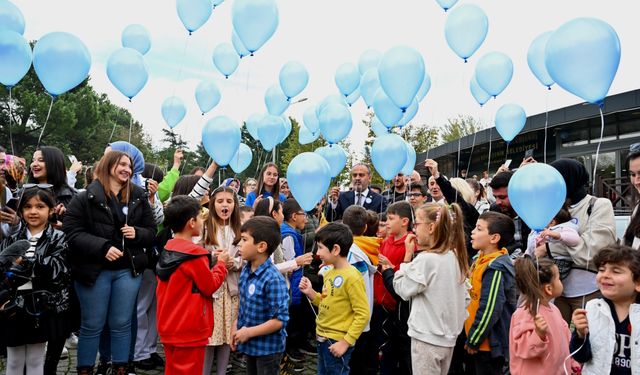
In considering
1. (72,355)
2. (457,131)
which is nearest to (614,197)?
(72,355)

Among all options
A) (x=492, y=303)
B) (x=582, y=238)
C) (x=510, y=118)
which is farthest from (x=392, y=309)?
(x=510, y=118)

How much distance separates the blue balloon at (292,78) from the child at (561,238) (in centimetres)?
411

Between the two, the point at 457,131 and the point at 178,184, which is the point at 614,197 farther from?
the point at 457,131

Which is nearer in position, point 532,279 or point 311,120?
point 532,279

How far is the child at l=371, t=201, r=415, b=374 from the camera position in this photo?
12.8ft

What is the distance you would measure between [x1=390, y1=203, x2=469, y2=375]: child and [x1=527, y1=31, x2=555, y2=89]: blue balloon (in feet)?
9.12

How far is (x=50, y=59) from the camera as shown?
418cm

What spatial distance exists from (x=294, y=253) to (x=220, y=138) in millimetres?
1422

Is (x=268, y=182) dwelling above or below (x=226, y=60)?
below

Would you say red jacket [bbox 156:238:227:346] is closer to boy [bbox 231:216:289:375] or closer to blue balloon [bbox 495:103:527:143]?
boy [bbox 231:216:289:375]

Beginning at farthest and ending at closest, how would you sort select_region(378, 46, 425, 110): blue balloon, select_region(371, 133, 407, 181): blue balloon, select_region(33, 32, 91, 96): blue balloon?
select_region(371, 133, 407, 181): blue balloon < select_region(378, 46, 425, 110): blue balloon < select_region(33, 32, 91, 96): blue balloon

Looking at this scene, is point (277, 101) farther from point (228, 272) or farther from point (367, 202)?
point (228, 272)

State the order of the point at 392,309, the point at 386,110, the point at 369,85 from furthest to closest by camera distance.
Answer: the point at 369,85
the point at 386,110
the point at 392,309

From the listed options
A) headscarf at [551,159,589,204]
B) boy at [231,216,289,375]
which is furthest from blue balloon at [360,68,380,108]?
boy at [231,216,289,375]
